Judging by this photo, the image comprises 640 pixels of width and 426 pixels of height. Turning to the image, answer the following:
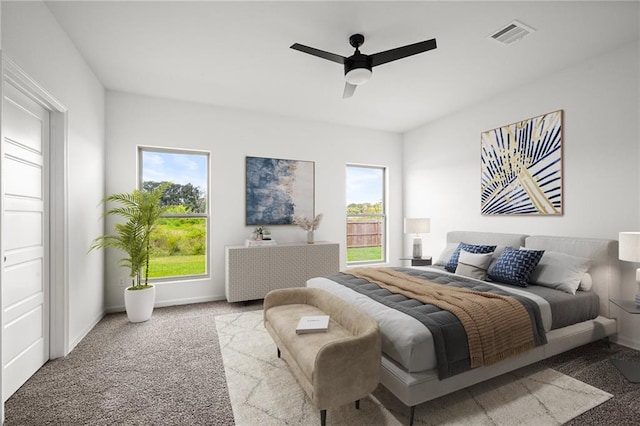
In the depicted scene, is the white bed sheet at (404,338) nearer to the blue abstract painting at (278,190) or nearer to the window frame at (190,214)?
the blue abstract painting at (278,190)

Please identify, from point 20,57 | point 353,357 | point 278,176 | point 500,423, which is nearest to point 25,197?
point 20,57

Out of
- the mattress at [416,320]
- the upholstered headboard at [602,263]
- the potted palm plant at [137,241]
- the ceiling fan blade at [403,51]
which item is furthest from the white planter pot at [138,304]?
the upholstered headboard at [602,263]

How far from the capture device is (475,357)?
6.20 ft

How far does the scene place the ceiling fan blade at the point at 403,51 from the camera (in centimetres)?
229

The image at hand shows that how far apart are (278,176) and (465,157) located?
9.50ft

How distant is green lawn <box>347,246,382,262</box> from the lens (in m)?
5.45

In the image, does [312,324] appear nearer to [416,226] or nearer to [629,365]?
[629,365]

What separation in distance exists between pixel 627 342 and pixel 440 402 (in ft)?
7.37

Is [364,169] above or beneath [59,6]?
beneath

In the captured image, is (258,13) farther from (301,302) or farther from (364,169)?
(364,169)

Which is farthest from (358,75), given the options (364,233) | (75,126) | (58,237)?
(364,233)

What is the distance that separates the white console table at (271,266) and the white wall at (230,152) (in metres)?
0.51

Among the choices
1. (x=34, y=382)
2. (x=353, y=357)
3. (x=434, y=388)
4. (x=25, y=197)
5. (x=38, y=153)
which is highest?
(x=38, y=153)

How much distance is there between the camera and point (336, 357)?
1585 mm
